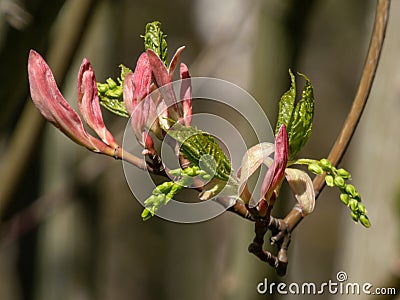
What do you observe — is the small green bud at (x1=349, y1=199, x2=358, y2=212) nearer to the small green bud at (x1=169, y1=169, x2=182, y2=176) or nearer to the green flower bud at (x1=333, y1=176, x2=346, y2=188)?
the green flower bud at (x1=333, y1=176, x2=346, y2=188)

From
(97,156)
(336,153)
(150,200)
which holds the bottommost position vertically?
(150,200)

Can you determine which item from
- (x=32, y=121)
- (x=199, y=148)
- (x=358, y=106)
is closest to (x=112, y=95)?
(x=199, y=148)

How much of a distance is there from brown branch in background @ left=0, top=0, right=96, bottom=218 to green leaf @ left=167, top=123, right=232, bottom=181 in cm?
81

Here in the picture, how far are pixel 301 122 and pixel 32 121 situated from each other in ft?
2.91

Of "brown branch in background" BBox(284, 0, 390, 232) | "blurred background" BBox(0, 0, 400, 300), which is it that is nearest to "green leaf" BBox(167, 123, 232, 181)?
"brown branch in background" BBox(284, 0, 390, 232)

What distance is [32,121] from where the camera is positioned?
138cm

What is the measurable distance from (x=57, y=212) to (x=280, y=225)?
128 cm

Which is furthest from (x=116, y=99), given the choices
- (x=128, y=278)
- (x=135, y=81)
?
(x=128, y=278)

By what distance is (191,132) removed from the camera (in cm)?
55

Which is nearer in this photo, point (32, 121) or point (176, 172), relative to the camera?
point (176, 172)

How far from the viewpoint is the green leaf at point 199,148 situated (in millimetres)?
551

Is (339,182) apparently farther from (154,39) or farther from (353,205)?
(154,39)

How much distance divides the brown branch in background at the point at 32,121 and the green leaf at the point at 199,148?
81 cm

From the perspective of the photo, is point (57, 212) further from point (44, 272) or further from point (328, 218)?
point (328, 218)
